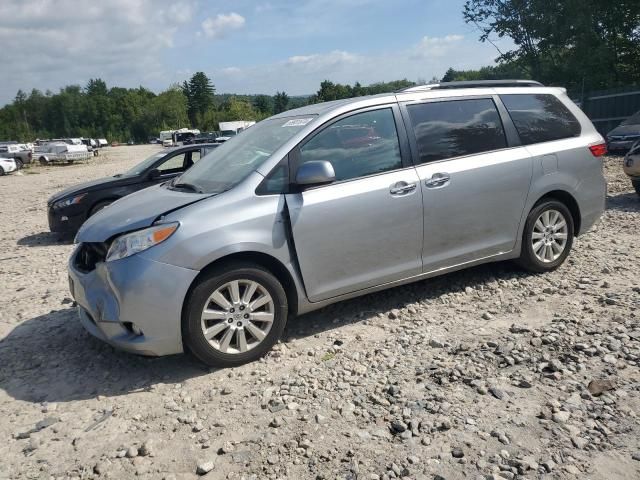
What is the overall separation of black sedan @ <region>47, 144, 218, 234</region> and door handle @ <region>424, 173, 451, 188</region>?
5096mm

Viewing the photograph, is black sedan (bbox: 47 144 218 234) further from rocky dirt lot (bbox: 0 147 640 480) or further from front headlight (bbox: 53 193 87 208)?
rocky dirt lot (bbox: 0 147 640 480)

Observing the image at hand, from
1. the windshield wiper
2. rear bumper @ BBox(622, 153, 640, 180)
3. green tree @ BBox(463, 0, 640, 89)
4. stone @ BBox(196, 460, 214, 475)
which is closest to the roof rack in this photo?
the windshield wiper

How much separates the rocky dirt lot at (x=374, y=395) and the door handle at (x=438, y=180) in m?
1.11

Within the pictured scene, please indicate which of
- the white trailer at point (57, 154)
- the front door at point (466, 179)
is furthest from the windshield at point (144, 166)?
the white trailer at point (57, 154)

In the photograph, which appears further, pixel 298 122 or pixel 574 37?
pixel 574 37

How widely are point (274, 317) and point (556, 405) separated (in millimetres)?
1978

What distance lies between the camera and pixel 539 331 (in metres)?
4.23

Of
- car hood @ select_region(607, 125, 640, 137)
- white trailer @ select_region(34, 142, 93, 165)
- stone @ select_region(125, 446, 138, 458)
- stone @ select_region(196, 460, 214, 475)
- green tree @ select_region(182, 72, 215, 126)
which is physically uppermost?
green tree @ select_region(182, 72, 215, 126)

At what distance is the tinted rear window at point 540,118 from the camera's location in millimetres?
5288

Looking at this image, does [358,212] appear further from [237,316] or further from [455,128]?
[455,128]

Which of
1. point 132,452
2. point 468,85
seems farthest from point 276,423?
point 468,85

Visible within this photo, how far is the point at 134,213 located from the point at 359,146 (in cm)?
186

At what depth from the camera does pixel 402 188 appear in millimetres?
4480

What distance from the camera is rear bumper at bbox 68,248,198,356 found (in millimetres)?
3680
